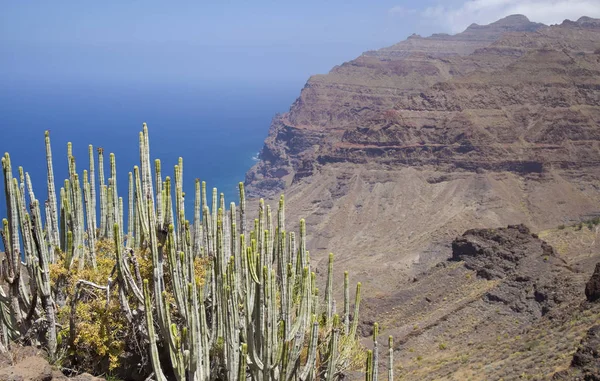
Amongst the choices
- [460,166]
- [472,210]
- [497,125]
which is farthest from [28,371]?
[497,125]

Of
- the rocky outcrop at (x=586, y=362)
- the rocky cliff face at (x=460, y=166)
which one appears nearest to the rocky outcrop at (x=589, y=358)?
the rocky outcrop at (x=586, y=362)

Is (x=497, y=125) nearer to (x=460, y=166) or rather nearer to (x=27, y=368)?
(x=460, y=166)

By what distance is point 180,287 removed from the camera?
1823 centimetres

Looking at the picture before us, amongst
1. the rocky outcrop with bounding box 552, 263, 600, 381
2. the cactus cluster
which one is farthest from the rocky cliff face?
the cactus cluster

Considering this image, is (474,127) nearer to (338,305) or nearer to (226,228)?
(338,305)

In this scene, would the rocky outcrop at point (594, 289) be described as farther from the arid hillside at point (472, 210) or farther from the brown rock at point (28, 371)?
the brown rock at point (28, 371)

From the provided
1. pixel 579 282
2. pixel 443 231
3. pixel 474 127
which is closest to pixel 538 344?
pixel 579 282

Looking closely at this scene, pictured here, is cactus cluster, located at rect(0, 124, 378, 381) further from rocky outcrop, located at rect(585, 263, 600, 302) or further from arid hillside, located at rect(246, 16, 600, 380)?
rocky outcrop, located at rect(585, 263, 600, 302)

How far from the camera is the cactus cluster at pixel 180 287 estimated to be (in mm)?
18062

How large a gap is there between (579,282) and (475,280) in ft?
27.3

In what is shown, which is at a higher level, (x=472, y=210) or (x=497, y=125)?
(x=497, y=125)

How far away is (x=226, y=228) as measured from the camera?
68.1 feet

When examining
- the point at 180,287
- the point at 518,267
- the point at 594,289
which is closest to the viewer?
the point at 180,287

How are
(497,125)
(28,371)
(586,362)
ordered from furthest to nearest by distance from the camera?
1. (497,125)
2. (586,362)
3. (28,371)
